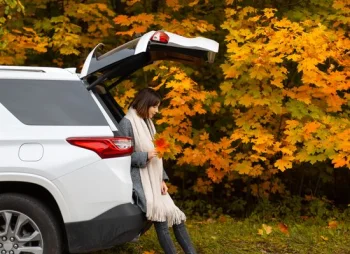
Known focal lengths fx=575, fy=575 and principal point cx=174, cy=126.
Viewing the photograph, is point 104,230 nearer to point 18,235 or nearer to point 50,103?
point 18,235

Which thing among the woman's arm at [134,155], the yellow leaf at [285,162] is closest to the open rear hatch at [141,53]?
the woman's arm at [134,155]

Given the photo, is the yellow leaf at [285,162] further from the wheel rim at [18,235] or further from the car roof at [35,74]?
the wheel rim at [18,235]

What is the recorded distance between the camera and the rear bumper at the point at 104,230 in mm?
4473

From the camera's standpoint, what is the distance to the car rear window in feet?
14.8

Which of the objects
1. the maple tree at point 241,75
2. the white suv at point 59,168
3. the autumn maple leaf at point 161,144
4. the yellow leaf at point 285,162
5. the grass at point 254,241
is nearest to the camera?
the white suv at point 59,168

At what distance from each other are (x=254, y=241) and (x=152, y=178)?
1960 millimetres

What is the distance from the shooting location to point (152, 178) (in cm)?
506

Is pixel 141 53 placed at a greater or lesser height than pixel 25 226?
greater

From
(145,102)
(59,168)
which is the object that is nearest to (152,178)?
(145,102)

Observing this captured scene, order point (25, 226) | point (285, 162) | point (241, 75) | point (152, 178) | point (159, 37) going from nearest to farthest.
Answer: point (25, 226) → point (159, 37) → point (152, 178) → point (285, 162) → point (241, 75)

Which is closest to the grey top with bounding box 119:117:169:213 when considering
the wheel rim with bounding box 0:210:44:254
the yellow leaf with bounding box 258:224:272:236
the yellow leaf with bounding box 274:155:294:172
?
the wheel rim with bounding box 0:210:44:254

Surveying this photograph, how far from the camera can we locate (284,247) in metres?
6.20

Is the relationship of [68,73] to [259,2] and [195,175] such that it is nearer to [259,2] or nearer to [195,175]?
[259,2]

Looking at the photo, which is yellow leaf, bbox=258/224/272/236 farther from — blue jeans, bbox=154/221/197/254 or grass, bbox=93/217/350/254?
blue jeans, bbox=154/221/197/254
